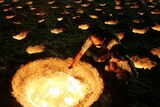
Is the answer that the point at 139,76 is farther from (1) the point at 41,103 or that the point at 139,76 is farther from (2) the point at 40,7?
(2) the point at 40,7

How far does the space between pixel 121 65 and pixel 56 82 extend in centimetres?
151

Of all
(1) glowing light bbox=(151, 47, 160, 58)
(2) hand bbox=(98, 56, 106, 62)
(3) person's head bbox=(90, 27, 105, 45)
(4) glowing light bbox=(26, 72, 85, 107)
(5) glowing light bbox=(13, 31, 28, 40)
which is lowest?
(4) glowing light bbox=(26, 72, 85, 107)

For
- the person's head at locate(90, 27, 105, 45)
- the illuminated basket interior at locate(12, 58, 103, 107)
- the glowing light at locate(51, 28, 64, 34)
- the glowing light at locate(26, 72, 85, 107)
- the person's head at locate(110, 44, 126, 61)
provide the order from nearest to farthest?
the person's head at locate(110, 44, 126, 61) < the person's head at locate(90, 27, 105, 45) < the illuminated basket interior at locate(12, 58, 103, 107) < the glowing light at locate(26, 72, 85, 107) < the glowing light at locate(51, 28, 64, 34)

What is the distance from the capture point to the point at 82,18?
741 centimetres

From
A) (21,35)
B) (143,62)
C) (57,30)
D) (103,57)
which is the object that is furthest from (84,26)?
(143,62)

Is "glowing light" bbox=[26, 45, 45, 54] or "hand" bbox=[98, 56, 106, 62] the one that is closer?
"hand" bbox=[98, 56, 106, 62]

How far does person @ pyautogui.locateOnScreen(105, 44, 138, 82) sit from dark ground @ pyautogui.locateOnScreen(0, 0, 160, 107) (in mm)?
227

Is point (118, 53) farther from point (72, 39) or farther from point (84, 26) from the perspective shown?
point (84, 26)

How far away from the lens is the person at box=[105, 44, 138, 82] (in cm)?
401

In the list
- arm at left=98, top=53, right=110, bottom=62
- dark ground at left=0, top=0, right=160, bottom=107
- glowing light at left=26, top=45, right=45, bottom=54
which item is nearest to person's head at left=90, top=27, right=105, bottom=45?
arm at left=98, top=53, right=110, bottom=62

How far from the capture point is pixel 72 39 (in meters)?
6.10

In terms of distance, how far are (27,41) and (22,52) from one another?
1.85 ft

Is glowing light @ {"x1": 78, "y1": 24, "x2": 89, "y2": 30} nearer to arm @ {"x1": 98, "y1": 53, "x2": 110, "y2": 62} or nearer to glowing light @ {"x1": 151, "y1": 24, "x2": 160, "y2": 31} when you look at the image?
glowing light @ {"x1": 151, "y1": 24, "x2": 160, "y2": 31}

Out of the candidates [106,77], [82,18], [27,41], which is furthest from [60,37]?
[106,77]
